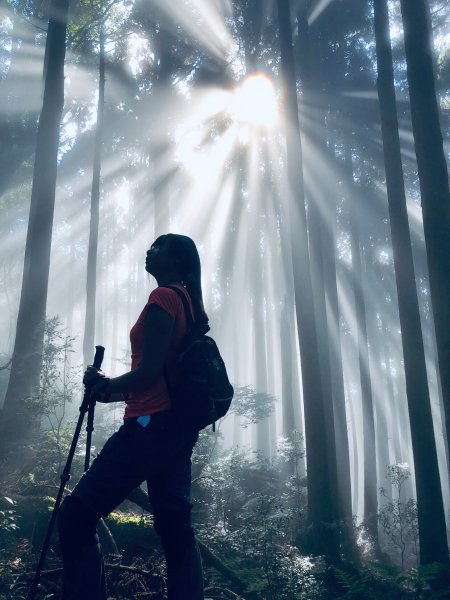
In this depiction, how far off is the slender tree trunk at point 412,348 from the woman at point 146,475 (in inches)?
235

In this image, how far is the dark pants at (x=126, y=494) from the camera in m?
2.34

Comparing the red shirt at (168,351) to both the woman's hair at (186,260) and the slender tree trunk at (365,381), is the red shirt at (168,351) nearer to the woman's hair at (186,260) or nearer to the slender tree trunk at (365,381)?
the woman's hair at (186,260)

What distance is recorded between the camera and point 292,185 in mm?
10688

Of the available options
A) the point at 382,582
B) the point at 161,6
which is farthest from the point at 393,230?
the point at 161,6

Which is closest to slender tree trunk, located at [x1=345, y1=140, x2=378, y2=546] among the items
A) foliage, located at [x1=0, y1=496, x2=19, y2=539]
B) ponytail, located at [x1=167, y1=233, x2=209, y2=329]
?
foliage, located at [x1=0, y1=496, x2=19, y2=539]

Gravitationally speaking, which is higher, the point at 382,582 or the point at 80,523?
the point at 80,523

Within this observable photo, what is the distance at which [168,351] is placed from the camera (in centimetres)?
265

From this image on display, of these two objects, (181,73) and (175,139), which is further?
(175,139)

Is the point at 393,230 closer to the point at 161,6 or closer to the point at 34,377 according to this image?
the point at 34,377

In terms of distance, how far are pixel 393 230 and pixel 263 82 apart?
9.51m

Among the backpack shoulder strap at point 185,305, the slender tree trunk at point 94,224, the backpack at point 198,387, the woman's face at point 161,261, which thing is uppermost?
the slender tree trunk at point 94,224

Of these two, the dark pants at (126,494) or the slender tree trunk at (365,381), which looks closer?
the dark pants at (126,494)

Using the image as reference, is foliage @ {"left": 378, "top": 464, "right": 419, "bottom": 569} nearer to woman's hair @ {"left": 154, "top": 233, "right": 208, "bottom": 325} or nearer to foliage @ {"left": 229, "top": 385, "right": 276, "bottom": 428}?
foliage @ {"left": 229, "top": 385, "right": 276, "bottom": 428}

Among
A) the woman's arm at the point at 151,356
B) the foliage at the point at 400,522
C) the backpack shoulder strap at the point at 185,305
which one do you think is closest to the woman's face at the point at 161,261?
the backpack shoulder strap at the point at 185,305
